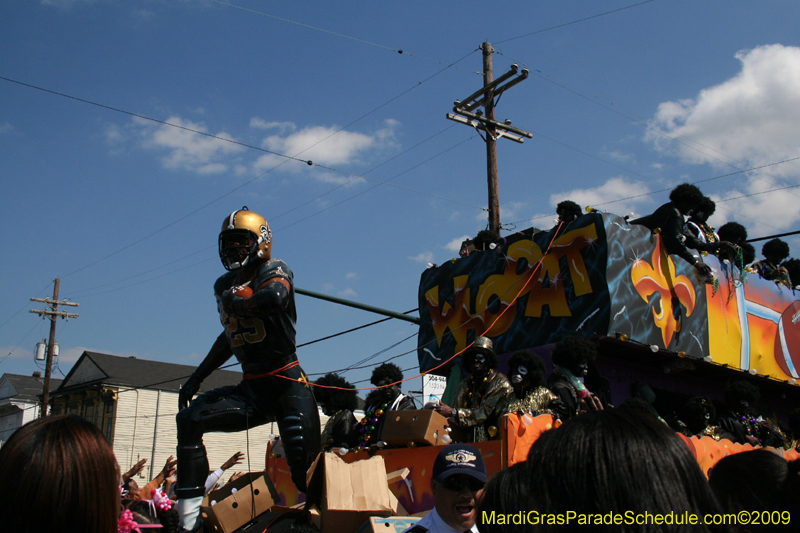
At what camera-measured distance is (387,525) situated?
181 inches

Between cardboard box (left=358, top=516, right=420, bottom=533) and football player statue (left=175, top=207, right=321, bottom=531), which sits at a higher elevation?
football player statue (left=175, top=207, right=321, bottom=531)

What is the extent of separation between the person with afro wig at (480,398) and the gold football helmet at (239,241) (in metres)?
2.55

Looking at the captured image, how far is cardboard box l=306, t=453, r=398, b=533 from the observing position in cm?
486

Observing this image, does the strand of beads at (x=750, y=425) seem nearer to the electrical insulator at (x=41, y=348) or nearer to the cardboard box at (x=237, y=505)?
the cardboard box at (x=237, y=505)

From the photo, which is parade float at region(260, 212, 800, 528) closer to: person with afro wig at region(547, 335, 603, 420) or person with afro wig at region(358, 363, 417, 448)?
person with afro wig at region(358, 363, 417, 448)

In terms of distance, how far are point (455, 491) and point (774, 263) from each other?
1020 cm

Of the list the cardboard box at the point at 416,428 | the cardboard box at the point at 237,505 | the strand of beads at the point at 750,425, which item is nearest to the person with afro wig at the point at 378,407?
the cardboard box at the point at 416,428

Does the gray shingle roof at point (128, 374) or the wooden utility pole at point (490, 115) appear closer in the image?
the wooden utility pole at point (490, 115)

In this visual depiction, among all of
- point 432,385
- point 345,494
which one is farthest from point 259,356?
point 432,385

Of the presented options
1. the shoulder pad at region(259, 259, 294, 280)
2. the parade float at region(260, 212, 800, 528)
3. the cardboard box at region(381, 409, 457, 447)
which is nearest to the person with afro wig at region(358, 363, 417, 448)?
the parade float at region(260, 212, 800, 528)

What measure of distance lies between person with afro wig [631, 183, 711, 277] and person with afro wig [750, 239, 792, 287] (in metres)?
2.43

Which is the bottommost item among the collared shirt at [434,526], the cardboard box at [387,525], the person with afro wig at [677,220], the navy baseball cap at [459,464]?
the cardboard box at [387,525]

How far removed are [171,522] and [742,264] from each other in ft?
28.5

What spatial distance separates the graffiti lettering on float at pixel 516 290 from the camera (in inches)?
330
